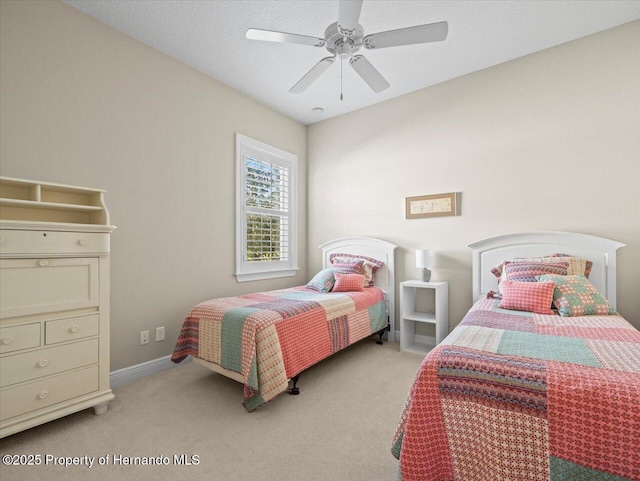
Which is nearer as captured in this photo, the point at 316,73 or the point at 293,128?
the point at 316,73

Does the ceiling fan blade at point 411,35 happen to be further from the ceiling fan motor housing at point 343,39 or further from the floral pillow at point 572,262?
the floral pillow at point 572,262

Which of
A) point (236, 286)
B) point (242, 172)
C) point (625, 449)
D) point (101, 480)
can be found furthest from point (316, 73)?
Result: point (101, 480)

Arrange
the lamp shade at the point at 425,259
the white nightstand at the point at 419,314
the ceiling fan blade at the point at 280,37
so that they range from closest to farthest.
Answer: the ceiling fan blade at the point at 280,37
the white nightstand at the point at 419,314
the lamp shade at the point at 425,259

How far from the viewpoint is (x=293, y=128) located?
450cm

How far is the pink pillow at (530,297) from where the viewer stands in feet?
7.30

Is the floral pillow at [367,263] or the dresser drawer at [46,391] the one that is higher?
the floral pillow at [367,263]

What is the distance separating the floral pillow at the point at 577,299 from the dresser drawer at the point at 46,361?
317 centimetres

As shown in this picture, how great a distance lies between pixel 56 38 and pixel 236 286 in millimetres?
2582

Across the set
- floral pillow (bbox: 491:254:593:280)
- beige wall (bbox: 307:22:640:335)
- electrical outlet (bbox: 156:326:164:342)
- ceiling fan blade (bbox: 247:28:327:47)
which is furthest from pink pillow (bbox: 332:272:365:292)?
ceiling fan blade (bbox: 247:28:327:47)

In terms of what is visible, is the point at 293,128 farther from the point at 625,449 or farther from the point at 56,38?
the point at 625,449

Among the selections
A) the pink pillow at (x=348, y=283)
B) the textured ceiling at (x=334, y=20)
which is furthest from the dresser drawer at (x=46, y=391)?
the textured ceiling at (x=334, y=20)

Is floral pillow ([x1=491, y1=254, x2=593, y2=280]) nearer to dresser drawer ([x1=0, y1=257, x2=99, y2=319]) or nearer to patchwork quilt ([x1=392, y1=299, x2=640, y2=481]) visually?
patchwork quilt ([x1=392, y1=299, x2=640, y2=481])

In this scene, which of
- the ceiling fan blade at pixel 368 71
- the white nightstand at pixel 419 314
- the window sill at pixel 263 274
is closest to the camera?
the ceiling fan blade at pixel 368 71

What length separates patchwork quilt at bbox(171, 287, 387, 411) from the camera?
7.02ft
